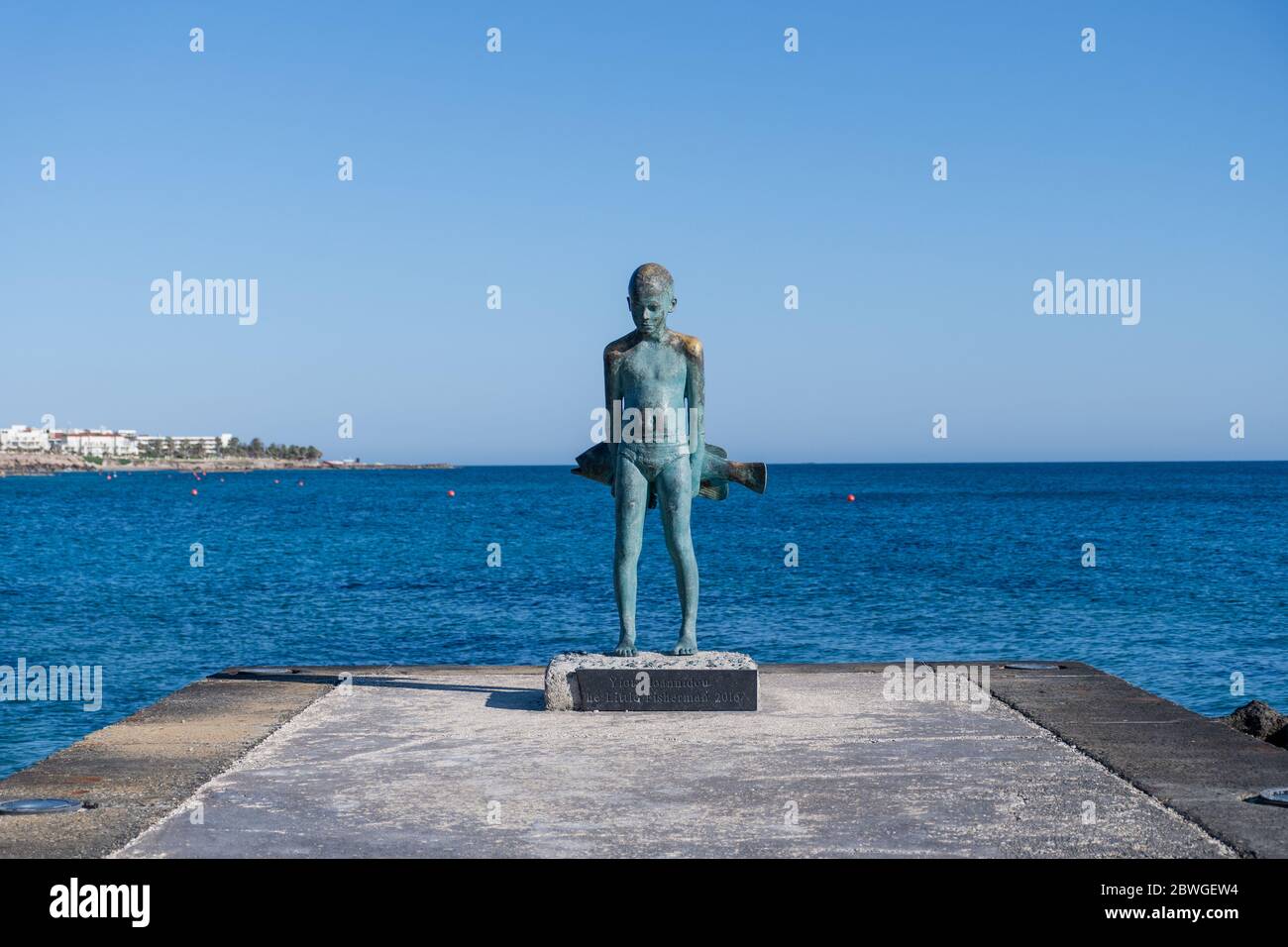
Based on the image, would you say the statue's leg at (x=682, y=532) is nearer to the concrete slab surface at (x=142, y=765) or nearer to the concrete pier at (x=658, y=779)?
the concrete pier at (x=658, y=779)

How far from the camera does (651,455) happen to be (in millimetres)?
9961

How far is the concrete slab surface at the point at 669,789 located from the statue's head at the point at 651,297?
8.53 feet

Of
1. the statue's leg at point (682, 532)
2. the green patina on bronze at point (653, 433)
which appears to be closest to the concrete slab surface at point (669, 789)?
the statue's leg at point (682, 532)

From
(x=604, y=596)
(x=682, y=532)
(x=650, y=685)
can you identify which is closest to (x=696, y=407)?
(x=682, y=532)

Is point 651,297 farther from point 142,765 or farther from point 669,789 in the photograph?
point 142,765

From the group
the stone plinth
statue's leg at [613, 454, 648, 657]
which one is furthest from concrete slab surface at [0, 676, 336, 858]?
statue's leg at [613, 454, 648, 657]

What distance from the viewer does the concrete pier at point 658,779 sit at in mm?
6309

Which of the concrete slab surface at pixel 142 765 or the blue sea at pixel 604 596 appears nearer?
the concrete slab surface at pixel 142 765

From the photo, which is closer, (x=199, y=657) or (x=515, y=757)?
(x=515, y=757)

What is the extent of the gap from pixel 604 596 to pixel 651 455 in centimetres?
2195
